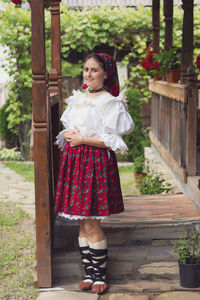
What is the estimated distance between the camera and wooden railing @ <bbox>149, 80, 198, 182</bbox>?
17.1 feet

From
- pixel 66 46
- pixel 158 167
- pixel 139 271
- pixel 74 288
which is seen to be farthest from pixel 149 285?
pixel 66 46

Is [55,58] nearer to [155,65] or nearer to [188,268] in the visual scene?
[155,65]

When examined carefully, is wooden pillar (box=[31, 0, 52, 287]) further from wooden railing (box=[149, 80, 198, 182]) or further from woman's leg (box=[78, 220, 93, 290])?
wooden railing (box=[149, 80, 198, 182])

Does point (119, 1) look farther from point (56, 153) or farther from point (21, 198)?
point (56, 153)

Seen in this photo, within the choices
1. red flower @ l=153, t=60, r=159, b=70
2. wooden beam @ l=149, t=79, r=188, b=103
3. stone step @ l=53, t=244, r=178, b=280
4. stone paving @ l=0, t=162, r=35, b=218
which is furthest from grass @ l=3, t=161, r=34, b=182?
stone step @ l=53, t=244, r=178, b=280

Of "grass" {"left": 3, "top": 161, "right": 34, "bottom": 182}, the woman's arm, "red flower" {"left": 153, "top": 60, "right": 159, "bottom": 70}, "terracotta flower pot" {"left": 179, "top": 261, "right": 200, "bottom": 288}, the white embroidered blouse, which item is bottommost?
"grass" {"left": 3, "top": 161, "right": 34, "bottom": 182}

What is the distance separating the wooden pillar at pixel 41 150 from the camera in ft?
11.7

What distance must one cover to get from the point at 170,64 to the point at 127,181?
2796mm

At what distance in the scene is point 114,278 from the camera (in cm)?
397

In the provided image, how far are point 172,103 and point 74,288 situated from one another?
3.32 meters

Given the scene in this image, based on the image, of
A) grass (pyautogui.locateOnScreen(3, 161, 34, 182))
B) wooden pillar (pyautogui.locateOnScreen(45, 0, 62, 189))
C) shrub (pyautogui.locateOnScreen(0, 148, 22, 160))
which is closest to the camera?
wooden pillar (pyautogui.locateOnScreen(45, 0, 62, 189))

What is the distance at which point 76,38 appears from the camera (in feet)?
35.1

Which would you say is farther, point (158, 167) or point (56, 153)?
point (158, 167)

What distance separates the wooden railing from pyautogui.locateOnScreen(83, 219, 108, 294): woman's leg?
1839 millimetres
